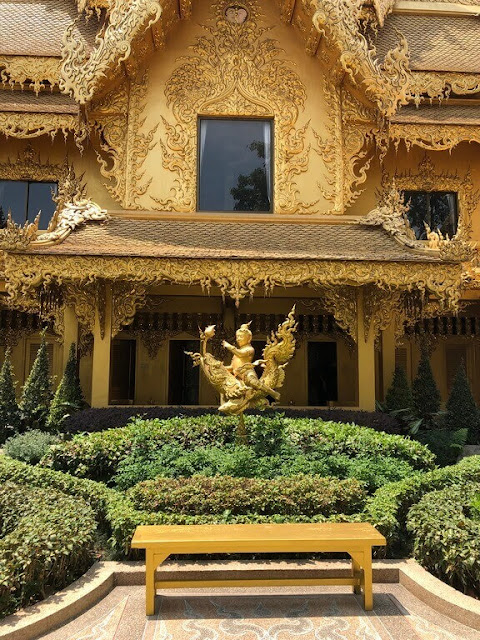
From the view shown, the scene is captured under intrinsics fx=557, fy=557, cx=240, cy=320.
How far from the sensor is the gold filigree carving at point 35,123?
33.6 feet

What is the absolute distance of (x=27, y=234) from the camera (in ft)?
25.5

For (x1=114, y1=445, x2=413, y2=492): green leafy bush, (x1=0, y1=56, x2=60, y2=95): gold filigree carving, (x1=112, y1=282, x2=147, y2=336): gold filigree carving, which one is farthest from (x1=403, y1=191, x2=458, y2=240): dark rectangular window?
(x1=0, y1=56, x2=60, y2=95): gold filigree carving

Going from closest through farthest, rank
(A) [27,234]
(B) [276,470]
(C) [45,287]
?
(B) [276,470] → (A) [27,234] → (C) [45,287]

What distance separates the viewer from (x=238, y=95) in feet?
34.6

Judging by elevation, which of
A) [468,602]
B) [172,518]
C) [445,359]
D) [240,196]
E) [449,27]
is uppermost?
[449,27]

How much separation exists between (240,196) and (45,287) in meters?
3.88

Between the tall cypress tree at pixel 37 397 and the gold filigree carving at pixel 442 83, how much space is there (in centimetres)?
890

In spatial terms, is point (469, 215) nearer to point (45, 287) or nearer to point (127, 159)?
point (127, 159)

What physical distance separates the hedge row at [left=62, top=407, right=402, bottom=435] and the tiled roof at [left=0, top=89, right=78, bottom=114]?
18.3ft

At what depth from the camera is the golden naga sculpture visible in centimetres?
682

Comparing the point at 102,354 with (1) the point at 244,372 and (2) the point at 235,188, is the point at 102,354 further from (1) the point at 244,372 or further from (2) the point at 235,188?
(2) the point at 235,188

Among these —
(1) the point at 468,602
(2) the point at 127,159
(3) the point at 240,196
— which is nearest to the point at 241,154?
(3) the point at 240,196

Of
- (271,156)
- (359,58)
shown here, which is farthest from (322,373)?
(359,58)

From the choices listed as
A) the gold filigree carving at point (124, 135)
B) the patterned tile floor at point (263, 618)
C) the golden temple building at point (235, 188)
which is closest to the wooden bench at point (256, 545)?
the patterned tile floor at point (263, 618)
